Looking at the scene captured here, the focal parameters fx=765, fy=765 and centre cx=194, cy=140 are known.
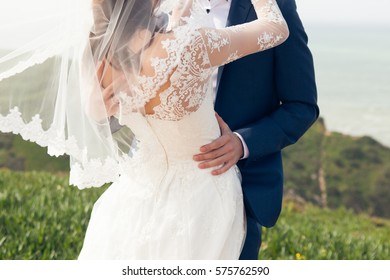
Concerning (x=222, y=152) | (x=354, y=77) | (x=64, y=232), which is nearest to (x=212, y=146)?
(x=222, y=152)

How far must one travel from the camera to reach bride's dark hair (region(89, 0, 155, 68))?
9.43 ft

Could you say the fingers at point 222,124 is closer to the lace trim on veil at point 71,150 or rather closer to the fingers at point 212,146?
the fingers at point 212,146

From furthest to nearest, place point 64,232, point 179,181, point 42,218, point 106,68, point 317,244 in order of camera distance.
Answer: point 317,244 → point 42,218 → point 64,232 → point 179,181 → point 106,68

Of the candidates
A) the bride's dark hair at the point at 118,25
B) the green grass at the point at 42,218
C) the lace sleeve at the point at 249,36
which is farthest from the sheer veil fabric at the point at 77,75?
the green grass at the point at 42,218

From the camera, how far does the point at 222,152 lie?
10.3ft

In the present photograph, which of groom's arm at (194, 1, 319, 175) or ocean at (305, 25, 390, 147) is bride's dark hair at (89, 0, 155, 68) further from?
ocean at (305, 25, 390, 147)

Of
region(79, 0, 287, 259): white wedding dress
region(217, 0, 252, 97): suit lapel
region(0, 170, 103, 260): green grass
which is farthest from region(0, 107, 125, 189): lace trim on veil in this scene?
region(0, 170, 103, 260): green grass

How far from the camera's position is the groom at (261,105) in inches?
127

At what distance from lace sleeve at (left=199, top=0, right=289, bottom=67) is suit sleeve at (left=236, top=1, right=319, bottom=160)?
8.7 inches

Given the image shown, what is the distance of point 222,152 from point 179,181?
21 cm

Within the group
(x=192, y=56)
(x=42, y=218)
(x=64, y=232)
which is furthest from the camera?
(x=42, y=218)

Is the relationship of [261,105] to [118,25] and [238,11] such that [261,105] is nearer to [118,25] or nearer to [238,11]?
[238,11]

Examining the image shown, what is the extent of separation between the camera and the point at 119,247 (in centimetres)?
312

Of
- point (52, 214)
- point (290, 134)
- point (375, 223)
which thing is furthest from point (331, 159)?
point (290, 134)
